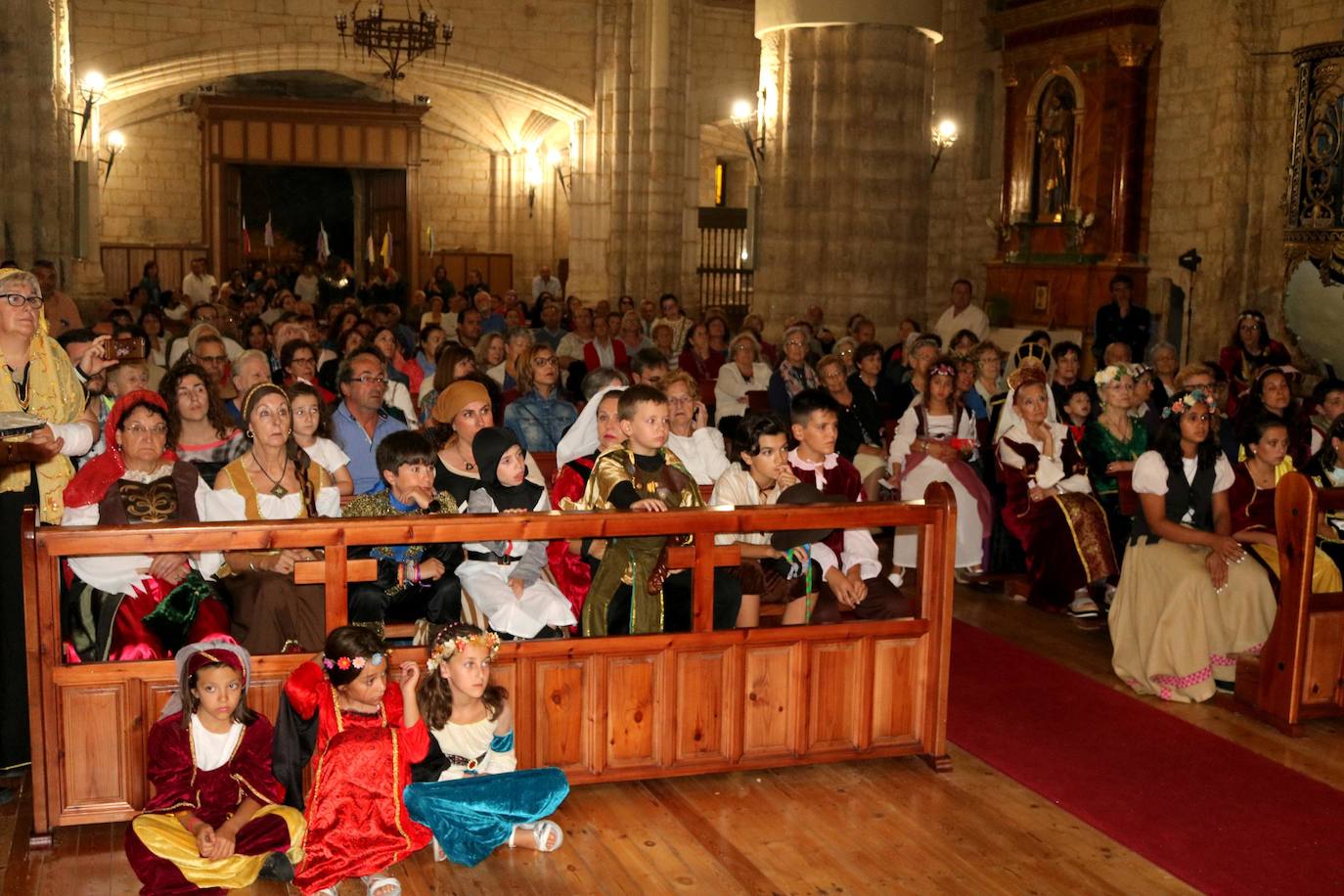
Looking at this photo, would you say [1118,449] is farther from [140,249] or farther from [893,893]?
[140,249]

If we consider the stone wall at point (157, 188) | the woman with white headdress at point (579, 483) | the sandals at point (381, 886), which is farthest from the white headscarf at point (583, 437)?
the stone wall at point (157, 188)

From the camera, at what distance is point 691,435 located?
6.71 metres

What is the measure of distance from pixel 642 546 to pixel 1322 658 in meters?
2.69

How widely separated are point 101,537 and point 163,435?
1.00 metres

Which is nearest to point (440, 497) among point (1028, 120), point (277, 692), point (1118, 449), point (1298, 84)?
point (277, 692)

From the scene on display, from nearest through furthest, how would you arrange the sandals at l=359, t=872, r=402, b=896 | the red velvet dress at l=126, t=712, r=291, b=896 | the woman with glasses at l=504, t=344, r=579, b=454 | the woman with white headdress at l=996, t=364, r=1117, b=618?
the sandals at l=359, t=872, r=402, b=896
the red velvet dress at l=126, t=712, r=291, b=896
the woman with white headdress at l=996, t=364, r=1117, b=618
the woman with glasses at l=504, t=344, r=579, b=454

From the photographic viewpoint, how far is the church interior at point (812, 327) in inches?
158

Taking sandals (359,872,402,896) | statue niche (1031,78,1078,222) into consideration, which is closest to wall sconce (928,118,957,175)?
statue niche (1031,78,1078,222)

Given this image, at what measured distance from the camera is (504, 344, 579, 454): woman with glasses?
7.38 m

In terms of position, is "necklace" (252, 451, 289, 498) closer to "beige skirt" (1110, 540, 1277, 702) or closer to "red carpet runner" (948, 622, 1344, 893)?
"red carpet runner" (948, 622, 1344, 893)

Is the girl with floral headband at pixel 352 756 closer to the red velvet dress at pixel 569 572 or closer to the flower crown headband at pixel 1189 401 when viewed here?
the red velvet dress at pixel 569 572

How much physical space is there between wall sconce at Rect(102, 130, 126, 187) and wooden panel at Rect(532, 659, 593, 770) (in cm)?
2354

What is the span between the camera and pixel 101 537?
3846 millimetres

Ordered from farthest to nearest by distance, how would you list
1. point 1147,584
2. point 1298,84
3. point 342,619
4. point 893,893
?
point 1298,84 < point 1147,584 < point 342,619 < point 893,893
